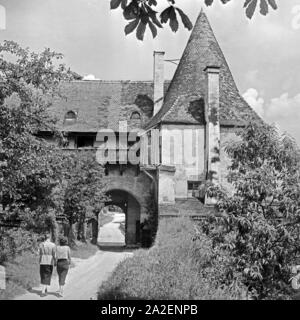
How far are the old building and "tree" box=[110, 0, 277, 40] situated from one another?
678 inches

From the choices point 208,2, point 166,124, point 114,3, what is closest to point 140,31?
point 114,3

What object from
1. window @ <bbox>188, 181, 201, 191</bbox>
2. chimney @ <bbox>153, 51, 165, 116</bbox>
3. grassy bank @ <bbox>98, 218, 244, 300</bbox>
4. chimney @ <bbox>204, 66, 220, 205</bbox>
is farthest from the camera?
chimney @ <bbox>153, 51, 165, 116</bbox>

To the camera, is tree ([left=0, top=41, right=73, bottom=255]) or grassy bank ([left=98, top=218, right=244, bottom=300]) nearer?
grassy bank ([left=98, top=218, right=244, bottom=300])

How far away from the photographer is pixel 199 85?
25.6 m

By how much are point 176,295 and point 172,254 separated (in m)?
3.37

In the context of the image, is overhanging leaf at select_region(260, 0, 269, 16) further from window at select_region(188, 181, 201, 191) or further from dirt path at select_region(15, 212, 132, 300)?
window at select_region(188, 181, 201, 191)

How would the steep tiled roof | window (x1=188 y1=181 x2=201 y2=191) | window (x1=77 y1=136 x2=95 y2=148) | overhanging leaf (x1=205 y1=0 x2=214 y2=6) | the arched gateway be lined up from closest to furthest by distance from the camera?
overhanging leaf (x1=205 y1=0 x2=214 y2=6), window (x1=188 y1=181 x2=201 y2=191), the arched gateway, window (x1=77 y1=136 x2=95 y2=148), the steep tiled roof

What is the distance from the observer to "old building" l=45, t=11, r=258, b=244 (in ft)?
77.7

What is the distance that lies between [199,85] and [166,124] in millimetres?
3055

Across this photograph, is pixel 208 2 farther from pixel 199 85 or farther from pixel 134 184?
pixel 134 184

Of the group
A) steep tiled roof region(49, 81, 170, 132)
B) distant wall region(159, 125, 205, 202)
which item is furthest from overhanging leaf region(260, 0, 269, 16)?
steep tiled roof region(49, 81, 170, 132)

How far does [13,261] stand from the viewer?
47.0 feet
